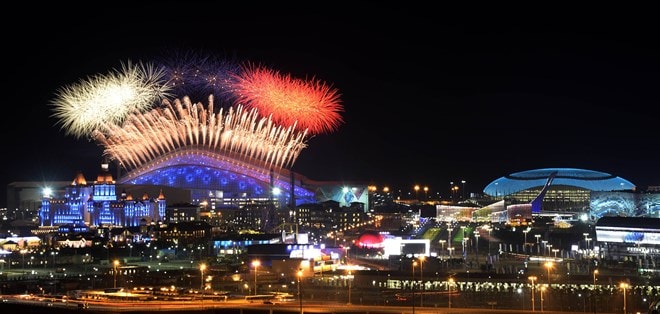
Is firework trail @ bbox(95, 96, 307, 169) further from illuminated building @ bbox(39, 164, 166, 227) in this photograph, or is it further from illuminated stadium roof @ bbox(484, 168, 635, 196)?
illuminated stadium roof @ bbox(484, 168, 635, 196)

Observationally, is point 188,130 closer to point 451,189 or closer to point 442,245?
point 442,245

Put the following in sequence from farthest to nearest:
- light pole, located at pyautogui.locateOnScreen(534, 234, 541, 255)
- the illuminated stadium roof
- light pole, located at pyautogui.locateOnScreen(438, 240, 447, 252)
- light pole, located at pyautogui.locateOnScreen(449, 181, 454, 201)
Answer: light pole, located at pyautogui.locateOnScreen(449, 181, 454, 201), the illuminated stadium roof, light pole, located at pyautogui.locateOnScreen(438, 240, 447, 252), light pole, located at pyautogui.locateOnScreen(534, 234, 541, 255)

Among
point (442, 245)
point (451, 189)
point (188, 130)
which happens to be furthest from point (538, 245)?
point (451, 189)

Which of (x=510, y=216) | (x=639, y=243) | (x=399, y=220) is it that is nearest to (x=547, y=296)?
(x=639, y=243)

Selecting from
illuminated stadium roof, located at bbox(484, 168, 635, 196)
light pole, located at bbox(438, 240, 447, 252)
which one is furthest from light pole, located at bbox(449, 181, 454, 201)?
light pole, located at bbox(438, 240, 447, 252)

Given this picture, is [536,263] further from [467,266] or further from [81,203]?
[81,203]

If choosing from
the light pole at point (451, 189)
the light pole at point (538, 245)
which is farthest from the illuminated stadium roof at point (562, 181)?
the light pole at point (538, 245)

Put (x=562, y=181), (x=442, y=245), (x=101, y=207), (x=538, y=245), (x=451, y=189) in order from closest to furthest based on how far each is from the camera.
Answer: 1. (x=538, y=245)
2. (x=442, y=245)
3. (x=101, y=207)
4. (x=562, y=181)
5. (x=451, y=189)

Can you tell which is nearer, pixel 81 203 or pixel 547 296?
pixel 547 296
